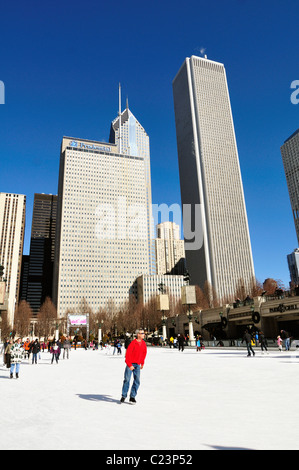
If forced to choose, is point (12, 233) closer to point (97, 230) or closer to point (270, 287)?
point (97, 230)

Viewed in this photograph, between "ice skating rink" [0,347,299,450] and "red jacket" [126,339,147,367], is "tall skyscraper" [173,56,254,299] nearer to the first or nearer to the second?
"ice skating rink" [0,347,299,450]

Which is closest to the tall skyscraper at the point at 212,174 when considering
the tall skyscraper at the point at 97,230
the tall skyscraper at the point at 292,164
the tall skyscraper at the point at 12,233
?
the tall skyscraper at the point at 97,230

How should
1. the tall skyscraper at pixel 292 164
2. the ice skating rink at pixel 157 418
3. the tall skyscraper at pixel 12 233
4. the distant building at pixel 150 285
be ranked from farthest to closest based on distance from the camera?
the tall skyscraper at pixel 292 164, the distant building at pixel 150 285, the tall skyscraper at pixel 12 233, the ice skating rink at pixel 157 418

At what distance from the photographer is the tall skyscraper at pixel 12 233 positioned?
160250 millimetres

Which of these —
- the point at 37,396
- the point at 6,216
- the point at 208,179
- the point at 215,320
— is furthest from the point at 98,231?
the point at 37,396

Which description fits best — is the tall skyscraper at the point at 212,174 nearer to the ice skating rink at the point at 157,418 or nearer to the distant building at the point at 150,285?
the distant building at the point at 150,285

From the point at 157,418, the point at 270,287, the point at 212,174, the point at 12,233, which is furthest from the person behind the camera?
the point at 12,233

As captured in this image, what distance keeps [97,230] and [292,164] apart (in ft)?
406

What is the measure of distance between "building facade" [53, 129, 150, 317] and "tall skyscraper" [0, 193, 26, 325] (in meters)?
20.0

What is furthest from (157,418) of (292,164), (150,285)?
(292,164)

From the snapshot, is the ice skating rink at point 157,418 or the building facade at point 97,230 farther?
the building facade at point 97,230

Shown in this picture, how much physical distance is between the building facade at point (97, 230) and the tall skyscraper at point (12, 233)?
1995 cm

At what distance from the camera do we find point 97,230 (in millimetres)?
175375

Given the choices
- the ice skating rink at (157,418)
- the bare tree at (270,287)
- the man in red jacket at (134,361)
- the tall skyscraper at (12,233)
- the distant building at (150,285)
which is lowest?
the ice skating rink at (157,418)
